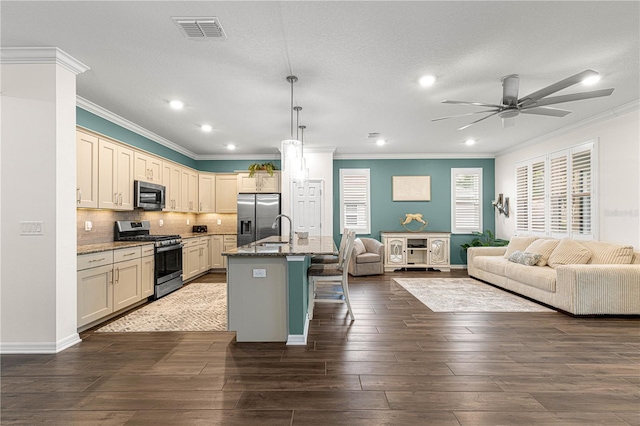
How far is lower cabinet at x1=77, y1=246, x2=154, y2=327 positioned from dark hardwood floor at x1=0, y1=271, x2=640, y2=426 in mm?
332

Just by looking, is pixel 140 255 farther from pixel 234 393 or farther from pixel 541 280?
pixel 541 280

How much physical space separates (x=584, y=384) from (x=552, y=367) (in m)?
0.27

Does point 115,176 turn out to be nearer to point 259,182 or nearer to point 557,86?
point 259,182

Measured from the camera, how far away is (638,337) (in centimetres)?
325

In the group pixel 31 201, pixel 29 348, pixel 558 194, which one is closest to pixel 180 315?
pixel 29 348

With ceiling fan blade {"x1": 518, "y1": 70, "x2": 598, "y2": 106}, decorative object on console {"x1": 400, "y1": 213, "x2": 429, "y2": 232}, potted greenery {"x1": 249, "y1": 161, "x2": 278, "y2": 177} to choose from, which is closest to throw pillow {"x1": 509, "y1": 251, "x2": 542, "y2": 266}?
decorative object on console {"x1": 400, "y1": 213, "x2": 429, "y2": 232}

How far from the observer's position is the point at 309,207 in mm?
6969

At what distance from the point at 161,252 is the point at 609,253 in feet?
20.9

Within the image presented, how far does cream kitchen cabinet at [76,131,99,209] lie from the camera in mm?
3820

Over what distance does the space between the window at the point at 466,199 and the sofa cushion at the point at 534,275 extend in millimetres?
2423

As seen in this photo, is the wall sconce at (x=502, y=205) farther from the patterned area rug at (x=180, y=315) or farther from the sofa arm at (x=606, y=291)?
the patterned area rug at (x=180, y=315)

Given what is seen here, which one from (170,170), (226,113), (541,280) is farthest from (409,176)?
(170,170)

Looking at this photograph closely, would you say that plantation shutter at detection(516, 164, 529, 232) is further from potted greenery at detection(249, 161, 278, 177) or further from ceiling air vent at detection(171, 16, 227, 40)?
ceiling air vent at detection(171, 16, 227, 40)

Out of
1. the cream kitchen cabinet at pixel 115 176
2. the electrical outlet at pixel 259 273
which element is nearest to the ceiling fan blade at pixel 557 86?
the electrical outlet at pixel 259 273
